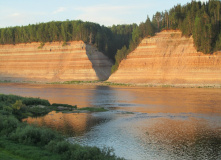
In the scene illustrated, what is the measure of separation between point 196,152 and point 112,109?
14.8 m

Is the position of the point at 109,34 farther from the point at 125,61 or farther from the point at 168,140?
the point at 168,140

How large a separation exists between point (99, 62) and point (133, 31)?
12.9 metres

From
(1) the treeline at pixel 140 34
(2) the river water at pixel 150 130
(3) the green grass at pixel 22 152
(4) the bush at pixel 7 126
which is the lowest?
(2) the river water at pixel 150 130

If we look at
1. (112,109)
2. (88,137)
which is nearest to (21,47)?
(112,109)

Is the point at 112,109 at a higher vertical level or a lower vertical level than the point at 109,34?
lower

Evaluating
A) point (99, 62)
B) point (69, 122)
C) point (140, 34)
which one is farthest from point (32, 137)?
point (99, 62)

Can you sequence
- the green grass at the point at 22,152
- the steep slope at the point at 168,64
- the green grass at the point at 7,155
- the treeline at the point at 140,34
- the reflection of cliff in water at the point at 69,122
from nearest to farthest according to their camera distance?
the green grass at the point at 7,155 → the green grass at the point at 22,152 → the reflection of cliff in water at the point at 69,122 → the steep slope at the point at 168,64 → the treeline at the point at 140,34

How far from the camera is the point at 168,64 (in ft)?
199

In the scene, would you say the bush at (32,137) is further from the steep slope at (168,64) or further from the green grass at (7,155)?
the steep slope at (168,64)

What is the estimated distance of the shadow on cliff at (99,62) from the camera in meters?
77.5

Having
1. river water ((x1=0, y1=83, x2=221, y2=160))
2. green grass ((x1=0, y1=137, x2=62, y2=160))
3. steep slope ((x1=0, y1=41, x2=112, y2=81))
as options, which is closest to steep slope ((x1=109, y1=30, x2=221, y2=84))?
steep slope ((x1=0, y1=41, x2=112, y2=81))

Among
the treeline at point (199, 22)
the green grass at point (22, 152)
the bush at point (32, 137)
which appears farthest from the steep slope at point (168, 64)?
the green grass at point (22, 152)

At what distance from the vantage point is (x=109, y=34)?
95812 millimetres

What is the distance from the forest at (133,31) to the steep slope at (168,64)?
185cm
